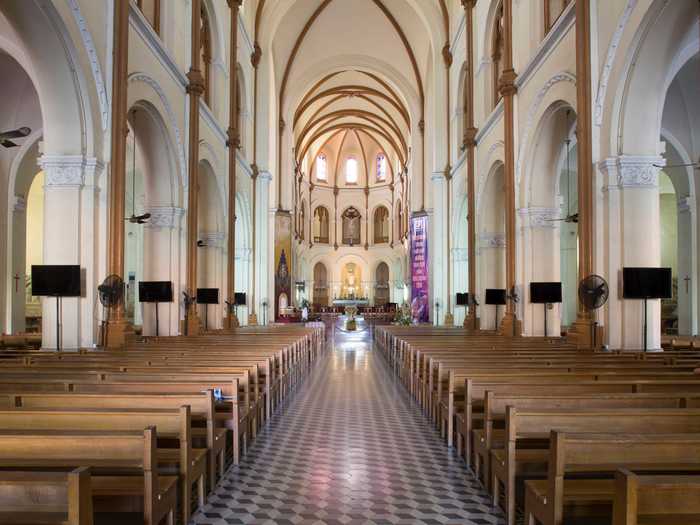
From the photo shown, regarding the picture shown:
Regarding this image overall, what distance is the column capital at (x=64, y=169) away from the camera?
8.65m

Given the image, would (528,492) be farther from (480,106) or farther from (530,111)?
(480,106)

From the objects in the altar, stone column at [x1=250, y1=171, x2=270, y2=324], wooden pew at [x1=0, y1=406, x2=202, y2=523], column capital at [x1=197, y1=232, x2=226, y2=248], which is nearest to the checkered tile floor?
wooden pew at [x1=0, y1=406, x2=202, y2=523]

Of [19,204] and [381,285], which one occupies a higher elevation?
[19,204]

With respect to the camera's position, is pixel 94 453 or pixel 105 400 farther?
pixel 105 400

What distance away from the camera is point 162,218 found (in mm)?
13086

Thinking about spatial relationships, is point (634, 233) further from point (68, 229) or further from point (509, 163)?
point (68, 229)

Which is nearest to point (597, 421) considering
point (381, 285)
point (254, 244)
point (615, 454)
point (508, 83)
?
point (615, 454)

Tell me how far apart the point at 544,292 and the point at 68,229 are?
9332mm

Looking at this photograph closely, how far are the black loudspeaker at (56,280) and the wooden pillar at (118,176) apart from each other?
2.27ft

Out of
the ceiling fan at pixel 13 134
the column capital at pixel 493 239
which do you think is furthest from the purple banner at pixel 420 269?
the ceiling fan at pixel 13 134

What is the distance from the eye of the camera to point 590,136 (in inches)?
371

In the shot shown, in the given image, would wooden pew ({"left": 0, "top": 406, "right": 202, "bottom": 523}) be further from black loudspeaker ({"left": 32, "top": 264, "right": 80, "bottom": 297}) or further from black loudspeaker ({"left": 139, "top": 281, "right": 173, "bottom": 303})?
black loudspeaker ({"left": 139, "top": 281, "right": 173, "bottom": 303})

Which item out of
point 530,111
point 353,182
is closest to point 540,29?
point 530,111

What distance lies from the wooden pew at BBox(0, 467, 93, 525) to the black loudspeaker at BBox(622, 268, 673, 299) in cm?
831
